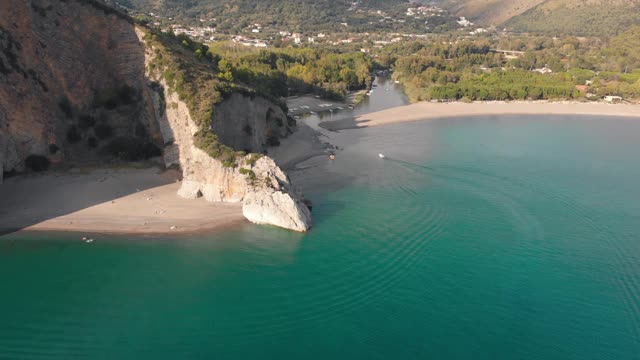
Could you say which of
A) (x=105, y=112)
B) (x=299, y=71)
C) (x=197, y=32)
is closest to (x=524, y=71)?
(x=299, y=71)

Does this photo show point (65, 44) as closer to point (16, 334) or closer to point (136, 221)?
→ point (136, 221)

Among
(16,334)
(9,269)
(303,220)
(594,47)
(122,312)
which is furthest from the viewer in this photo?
(594,47)

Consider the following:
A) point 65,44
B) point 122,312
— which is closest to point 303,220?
point 122,312

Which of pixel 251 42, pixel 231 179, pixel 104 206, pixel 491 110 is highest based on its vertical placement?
pixel 251 42

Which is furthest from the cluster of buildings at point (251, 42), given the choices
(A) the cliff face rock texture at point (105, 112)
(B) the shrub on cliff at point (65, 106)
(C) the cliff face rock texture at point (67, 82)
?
(B) the shrub on cliff at point (65, 106)

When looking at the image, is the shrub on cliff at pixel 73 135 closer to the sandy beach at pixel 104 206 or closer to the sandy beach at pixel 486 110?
the sandy beach at pixel 104 206

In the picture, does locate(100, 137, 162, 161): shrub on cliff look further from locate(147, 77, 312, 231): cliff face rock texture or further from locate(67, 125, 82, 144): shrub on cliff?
locate(147, 77, 312, 231): cliff face rock texture

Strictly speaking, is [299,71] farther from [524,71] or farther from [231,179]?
[231,179]
